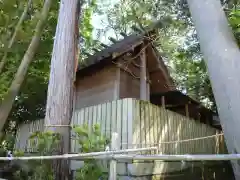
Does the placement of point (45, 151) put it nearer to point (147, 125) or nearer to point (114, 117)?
point (114, 117)

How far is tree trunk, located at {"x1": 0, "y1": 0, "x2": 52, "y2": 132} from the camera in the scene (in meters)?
7.89

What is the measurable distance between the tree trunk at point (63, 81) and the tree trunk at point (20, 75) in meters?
Answer: 2.63

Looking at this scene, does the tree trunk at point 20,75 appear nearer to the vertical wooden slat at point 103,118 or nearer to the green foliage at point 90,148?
the vertical wooden slat at point 103,118

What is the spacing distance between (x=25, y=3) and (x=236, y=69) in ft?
28.3

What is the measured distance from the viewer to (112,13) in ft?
40.0

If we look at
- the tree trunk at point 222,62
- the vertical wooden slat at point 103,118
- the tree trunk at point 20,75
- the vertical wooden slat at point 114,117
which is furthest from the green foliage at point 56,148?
the tree trunk at point 20,75

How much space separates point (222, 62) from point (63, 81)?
322cm

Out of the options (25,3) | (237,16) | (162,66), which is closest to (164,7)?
(162,66)

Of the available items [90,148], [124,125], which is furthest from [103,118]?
[90,148]

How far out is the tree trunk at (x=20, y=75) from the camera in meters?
7.89

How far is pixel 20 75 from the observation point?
8.23 metres

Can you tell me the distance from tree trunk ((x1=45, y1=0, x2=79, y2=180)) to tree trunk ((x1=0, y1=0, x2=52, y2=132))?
2.63 meters

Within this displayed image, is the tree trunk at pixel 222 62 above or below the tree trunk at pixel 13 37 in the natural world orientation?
below

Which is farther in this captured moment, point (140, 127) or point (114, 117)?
point (114, 117)
